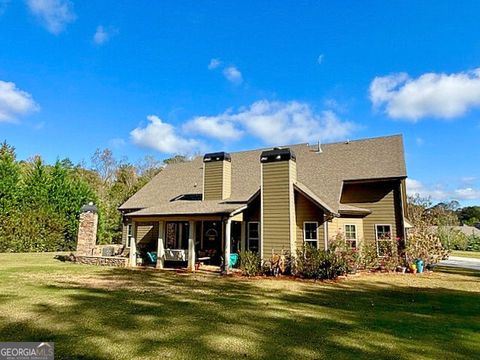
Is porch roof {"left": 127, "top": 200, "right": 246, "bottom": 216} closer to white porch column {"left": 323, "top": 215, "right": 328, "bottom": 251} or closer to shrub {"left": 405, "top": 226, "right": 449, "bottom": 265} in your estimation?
white porch column {"left": 323, "top": 215, "right": 328, "bottom": 251}

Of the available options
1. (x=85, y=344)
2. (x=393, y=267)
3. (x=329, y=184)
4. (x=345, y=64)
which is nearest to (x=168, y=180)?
(x=329, y=184)

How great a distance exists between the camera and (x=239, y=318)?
253 inches

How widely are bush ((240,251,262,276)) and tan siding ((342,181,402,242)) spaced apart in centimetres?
620

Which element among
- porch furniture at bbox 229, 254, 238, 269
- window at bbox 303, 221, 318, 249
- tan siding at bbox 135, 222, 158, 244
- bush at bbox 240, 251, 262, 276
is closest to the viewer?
bush at bbox 240, 251, 262, 276

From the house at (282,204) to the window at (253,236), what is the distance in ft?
0.15

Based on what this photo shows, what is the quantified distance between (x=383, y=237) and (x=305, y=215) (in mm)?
4623

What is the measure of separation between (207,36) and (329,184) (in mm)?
10469

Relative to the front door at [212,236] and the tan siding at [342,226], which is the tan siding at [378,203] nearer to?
the tan siding at [342,226]

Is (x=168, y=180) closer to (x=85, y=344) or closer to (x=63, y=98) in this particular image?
(x=63, y=98)

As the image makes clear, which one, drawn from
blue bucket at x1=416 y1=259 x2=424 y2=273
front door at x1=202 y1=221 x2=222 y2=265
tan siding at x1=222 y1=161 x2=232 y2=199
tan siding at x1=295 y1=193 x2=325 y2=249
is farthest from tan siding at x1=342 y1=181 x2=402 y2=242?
front door at x1=202 y1=221 x2=222 y2=265

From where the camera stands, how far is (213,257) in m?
16.4

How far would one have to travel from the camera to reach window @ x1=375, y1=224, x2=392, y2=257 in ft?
48.5

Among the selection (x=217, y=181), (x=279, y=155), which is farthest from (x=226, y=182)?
(x=279, y=155)

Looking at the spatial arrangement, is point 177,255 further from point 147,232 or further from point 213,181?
point 147,232
